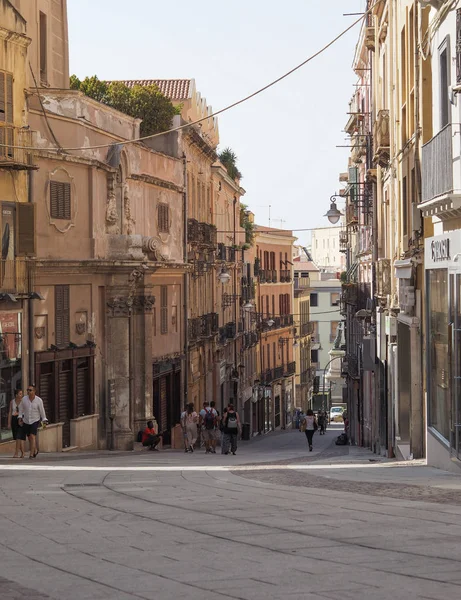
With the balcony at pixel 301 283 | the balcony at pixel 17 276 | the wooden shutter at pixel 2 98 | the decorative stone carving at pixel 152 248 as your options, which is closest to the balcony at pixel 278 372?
the balcony at pixel 301 283

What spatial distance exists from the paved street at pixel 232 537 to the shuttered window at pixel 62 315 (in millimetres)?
13235

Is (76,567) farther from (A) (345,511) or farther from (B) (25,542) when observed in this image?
(A) (345,511)

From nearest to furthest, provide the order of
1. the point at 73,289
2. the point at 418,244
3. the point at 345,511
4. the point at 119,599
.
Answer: the point at 119,599 < the point at 345,511 < the point at 418,244 < the point at 73,289

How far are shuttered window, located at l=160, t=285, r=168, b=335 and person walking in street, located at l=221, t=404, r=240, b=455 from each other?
9310 mm

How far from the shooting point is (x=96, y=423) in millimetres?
33500

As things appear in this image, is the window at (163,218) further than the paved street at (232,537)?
Yes

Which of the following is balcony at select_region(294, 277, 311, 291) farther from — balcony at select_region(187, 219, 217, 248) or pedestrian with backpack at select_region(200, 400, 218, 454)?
pedestrian with backpack at select_region(200, 400, 218, 454)

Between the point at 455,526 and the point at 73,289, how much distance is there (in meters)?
21.9

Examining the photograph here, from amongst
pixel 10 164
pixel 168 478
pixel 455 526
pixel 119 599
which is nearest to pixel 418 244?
pixel 168 478

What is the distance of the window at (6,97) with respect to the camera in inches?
1104

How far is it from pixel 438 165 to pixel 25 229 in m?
13.0

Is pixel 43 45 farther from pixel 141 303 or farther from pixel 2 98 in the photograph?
pixel 141 303

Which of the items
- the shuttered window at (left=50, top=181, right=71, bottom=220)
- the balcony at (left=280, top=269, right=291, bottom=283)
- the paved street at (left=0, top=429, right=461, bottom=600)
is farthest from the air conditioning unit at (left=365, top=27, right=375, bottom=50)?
the balcony at (left=280, top=269, right=291, bottom=283)

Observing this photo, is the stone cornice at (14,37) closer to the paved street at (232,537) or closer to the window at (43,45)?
the window at (43,45)
